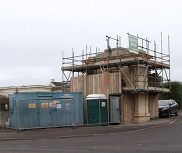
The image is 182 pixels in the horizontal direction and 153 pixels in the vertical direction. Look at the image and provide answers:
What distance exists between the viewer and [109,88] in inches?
1116

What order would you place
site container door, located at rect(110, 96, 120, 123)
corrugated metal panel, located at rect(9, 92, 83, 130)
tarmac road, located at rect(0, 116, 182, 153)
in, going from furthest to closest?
site container door, located at rect(110, 96, 120, 123) → corrugated metal panel, located at rect(9, 92, 83, 130) → tarmac road, located at rect(0, 116, 182, 153)

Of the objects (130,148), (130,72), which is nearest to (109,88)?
(130,72)

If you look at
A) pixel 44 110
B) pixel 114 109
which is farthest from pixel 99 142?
pixel 114 109

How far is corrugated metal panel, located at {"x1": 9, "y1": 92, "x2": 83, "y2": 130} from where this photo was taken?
24.0m

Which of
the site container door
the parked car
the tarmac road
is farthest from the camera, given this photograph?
the parked car

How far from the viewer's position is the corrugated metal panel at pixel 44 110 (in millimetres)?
24016

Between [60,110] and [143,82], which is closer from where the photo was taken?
[60,110]

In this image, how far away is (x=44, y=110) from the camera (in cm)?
2475

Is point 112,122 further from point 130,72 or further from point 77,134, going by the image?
point 77,134

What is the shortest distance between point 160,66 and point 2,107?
1367cm

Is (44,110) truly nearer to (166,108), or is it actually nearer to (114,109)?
(114,109)

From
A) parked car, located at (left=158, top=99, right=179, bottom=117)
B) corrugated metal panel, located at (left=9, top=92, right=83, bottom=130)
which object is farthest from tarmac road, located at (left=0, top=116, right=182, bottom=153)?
parked car, located at (left=158, top=99, right=179, bottom=117)

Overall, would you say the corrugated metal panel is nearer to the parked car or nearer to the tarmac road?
the tarmac road

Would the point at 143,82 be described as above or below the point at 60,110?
above
